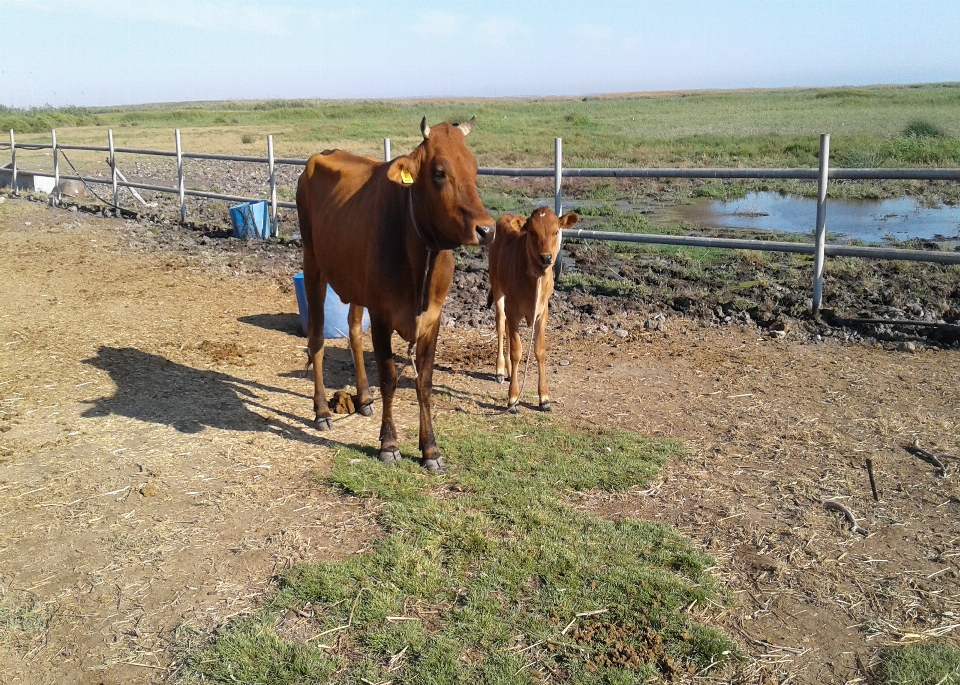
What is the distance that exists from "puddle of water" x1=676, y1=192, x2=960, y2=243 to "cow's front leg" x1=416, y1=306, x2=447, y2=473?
10356 millimetres

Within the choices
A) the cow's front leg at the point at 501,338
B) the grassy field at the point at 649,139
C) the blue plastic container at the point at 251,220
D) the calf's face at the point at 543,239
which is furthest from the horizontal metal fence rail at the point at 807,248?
the grassy field at the point at 649,139

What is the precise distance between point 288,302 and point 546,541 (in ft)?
20.7

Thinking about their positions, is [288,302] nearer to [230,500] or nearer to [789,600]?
[230,500]

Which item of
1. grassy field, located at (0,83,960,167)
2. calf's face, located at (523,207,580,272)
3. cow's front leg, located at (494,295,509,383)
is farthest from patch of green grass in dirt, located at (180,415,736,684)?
grassy field, located at (0,83,960,167)

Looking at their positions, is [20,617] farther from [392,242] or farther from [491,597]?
[392,242]

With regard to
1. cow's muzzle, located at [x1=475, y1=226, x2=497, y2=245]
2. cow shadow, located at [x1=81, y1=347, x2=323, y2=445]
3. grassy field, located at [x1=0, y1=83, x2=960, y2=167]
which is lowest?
cow shadow, located at [x1=81, y1=347, x2=323, y2=445]

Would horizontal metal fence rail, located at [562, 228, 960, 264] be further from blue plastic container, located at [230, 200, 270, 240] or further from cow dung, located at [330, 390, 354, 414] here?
blue plastic container, located at [230, 200, 270, 240]

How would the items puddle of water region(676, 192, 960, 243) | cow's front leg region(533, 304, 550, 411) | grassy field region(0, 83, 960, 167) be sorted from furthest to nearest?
grassy field region(0, 83, 960, 167) → puddle of water region(676, 192, 960, 243) → cow's front leg region(533, 304, 550, 411)

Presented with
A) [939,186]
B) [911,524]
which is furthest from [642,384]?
[939,186]

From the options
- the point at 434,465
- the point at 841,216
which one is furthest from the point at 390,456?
the point at 841,216

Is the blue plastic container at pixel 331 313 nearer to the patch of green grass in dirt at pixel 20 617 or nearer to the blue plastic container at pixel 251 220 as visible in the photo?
the patch of green grass in dirt at pixel 20 617

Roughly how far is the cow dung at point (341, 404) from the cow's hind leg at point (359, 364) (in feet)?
0.24

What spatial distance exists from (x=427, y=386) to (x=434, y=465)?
0.53 metres

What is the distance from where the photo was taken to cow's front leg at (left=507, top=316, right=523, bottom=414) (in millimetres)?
6109
